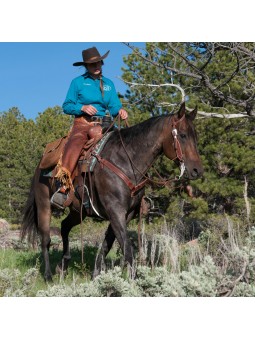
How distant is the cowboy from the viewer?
6.81 metres

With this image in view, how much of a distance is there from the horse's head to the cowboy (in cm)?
98

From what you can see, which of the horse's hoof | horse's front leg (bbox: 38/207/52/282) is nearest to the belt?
horse's front leg (bbox: 38/207/52/282)

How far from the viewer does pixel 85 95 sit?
7.00 metres

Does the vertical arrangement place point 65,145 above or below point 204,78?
below

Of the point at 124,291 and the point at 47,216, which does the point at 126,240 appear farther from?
the point at 47,216

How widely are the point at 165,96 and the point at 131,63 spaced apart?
2.53 m

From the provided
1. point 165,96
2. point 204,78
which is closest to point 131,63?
point 165,96

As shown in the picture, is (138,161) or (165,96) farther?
(165,96)

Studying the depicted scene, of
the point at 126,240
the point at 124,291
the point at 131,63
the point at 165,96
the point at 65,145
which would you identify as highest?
the point at 131,63

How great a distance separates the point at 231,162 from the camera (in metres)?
15.8

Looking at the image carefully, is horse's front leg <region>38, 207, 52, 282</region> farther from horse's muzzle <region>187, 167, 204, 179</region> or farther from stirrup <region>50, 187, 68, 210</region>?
horse's muzzle <region>187, 167, 204, 179</region>

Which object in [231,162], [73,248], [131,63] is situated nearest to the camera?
[73,248]

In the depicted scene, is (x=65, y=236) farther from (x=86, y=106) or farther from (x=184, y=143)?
(x=184, y=143)

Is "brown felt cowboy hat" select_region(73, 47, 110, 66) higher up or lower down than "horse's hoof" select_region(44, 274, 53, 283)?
higher up
